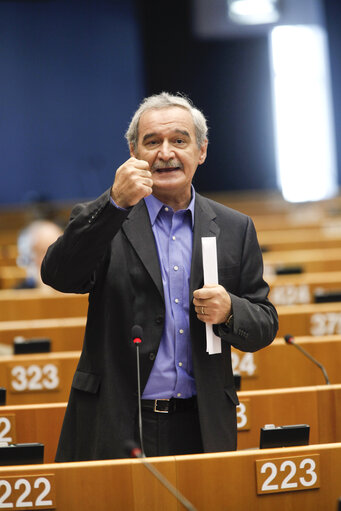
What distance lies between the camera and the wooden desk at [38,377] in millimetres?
3061

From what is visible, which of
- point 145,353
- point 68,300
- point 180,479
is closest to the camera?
point 180,479

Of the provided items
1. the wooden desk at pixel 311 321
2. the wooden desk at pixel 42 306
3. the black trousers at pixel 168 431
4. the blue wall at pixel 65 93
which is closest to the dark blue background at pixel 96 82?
the blue wall at pixel 65 93

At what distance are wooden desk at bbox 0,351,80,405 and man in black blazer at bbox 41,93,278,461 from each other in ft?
3.60

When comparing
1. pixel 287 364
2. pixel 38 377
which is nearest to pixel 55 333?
pixel 38 377

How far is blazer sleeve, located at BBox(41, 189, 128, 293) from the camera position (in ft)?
5.93

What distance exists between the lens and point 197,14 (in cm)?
1241

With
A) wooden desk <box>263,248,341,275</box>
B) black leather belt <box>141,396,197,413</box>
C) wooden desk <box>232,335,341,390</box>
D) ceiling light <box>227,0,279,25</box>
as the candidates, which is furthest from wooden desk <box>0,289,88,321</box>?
ceiling light <box>227,0,279,25</box>

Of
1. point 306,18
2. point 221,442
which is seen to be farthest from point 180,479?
point 306,18

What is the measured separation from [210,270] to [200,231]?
213 mm

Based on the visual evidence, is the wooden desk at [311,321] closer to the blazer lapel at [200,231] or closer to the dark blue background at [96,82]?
the blazer lapel at [200,231]

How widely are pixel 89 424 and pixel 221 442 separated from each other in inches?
14.5

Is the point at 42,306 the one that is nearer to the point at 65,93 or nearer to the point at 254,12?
the point at 65,93

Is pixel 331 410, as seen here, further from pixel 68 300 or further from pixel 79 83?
pixel 79 83

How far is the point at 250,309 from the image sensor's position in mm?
1935
